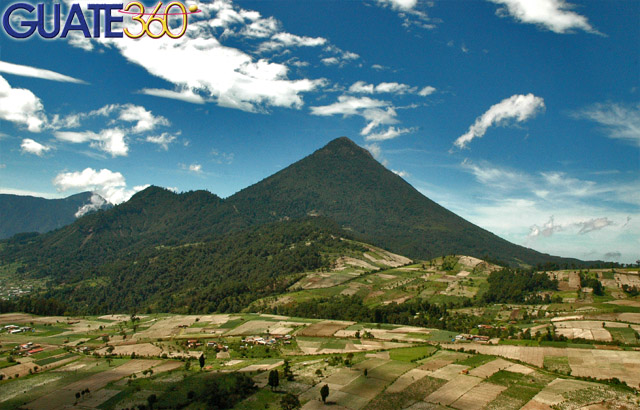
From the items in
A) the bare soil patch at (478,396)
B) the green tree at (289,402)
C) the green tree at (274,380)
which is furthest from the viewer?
the green tree at (274,380)

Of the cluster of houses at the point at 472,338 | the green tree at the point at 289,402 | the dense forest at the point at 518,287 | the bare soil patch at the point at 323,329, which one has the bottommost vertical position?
the green tree at the point at 289,402

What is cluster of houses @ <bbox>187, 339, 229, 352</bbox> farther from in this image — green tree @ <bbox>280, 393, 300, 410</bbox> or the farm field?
green tree @ <bbox>280, 393, 300, 410</bbox>

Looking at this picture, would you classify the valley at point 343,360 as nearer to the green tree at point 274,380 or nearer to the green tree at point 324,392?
the green tree at point 274,380

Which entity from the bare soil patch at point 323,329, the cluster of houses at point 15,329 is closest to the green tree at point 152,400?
the bare soil patch at point 323,329

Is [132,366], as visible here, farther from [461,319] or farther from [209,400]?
[461,319]

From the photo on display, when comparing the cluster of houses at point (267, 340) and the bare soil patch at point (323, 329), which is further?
the bare soil patch at point (323, 329)

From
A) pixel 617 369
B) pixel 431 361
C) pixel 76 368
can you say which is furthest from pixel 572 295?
pixel 76 368

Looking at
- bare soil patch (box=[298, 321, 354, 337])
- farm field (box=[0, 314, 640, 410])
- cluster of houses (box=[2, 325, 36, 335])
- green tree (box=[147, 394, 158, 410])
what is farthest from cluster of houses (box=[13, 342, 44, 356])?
bare soil patch (box=[298, 321, 354, 337])

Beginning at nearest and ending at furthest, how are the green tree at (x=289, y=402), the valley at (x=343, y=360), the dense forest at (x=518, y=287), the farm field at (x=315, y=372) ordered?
the green tree at (x=289, y=402), the farm field at (x=315, y=372), the valley at (x=343, y=360), the dense forest at (x=518, y=287)
